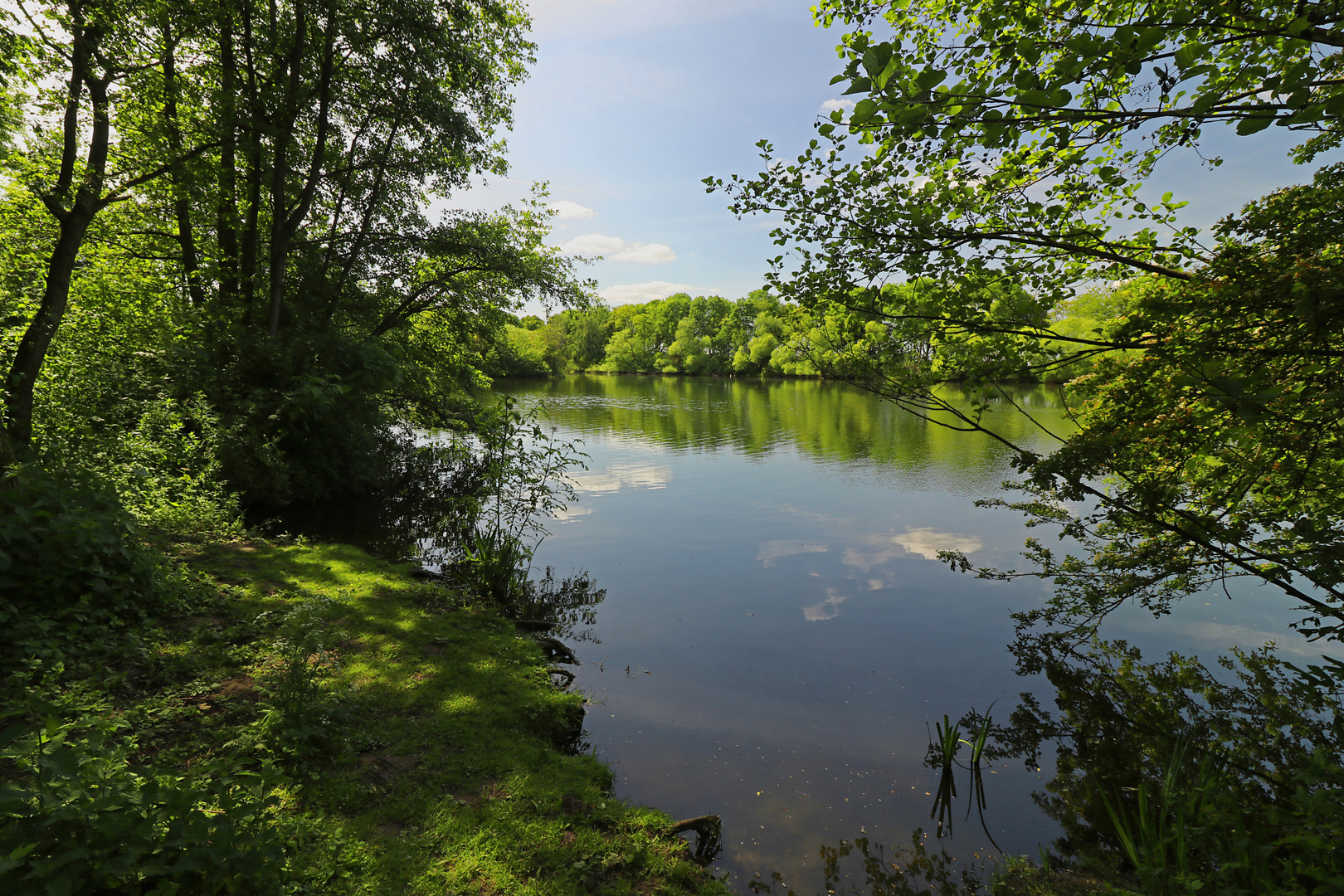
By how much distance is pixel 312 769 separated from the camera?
13.7 feet

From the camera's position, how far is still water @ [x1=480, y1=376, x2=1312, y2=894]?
17.3 ft

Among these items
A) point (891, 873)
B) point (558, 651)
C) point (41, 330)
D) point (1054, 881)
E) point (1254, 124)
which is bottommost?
point (891, 873)

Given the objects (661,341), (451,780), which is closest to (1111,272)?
(451,780)

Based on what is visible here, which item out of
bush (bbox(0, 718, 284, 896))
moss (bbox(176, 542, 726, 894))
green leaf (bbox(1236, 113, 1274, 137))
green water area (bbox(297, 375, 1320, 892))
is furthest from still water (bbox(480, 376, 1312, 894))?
bush (bbox(0, 718, 284, 896))

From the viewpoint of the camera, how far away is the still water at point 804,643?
529 centimetres

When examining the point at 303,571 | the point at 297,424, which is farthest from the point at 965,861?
the point at 297,424

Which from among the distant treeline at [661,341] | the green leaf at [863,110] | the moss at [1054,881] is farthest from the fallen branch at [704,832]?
the distant treeline at [661,341]

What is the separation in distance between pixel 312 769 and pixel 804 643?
21.2 feet

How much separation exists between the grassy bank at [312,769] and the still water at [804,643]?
96cm

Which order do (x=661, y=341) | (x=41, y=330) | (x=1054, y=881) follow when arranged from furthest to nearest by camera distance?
(x=661, y=341) < (x=41, y=330) < (x=1054, y=881)

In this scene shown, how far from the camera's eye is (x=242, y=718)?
444 cm

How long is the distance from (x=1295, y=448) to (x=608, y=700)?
6744 mm

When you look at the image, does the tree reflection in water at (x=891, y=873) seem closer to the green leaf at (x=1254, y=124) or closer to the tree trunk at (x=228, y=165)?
the green leaf at (x=1254, y=124)

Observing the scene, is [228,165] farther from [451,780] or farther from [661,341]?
[661,341]
